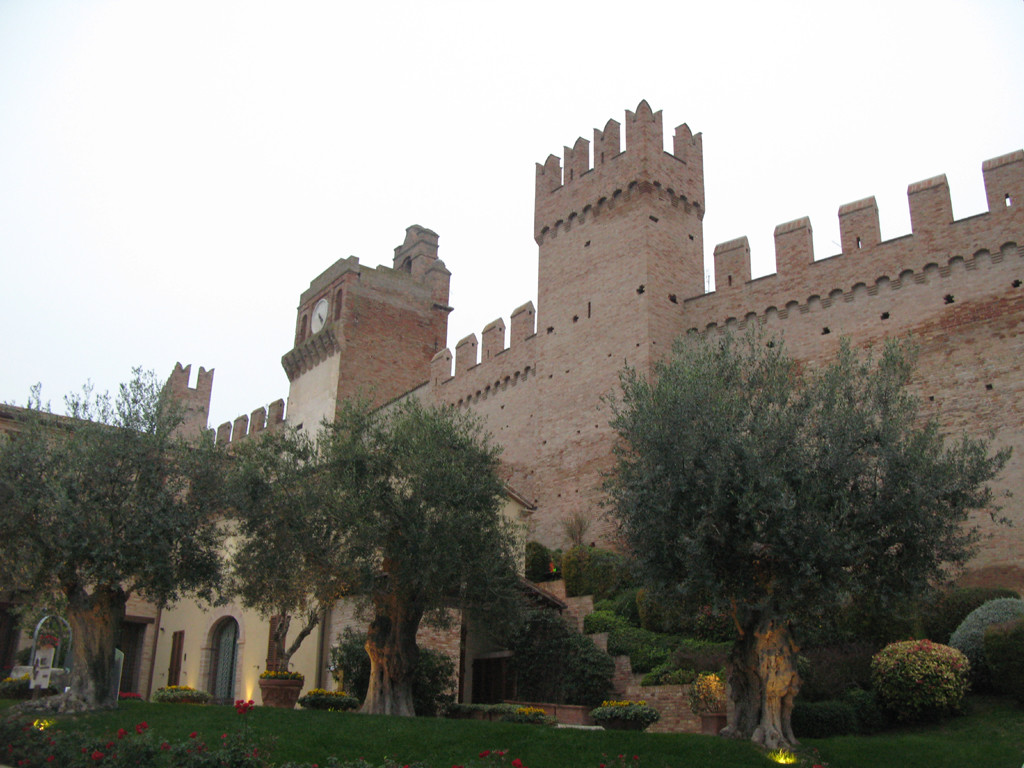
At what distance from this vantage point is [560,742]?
1228 cm

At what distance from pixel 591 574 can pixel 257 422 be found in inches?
954

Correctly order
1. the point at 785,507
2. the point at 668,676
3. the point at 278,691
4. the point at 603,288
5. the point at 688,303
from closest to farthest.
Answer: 1. the point at 785,507
2. the point at 668,676
3. the point at 278,691
4. the point at 688,303
5. the point at 603,288

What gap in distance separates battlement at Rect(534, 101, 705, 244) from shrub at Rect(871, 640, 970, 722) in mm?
15901

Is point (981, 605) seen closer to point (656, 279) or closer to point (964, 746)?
point (964, 746)

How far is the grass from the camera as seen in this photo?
37.5 ft

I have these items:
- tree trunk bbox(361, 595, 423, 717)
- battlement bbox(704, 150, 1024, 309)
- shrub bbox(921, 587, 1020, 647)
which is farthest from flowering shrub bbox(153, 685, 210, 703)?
battlement bbox(704, 150, 1024, 309)

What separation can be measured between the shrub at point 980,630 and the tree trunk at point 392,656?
947cm

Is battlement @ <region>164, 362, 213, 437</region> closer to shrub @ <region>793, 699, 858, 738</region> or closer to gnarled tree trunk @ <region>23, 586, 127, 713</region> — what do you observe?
gnarled tree trunk @ <region>23, 586, 127, 713</region>

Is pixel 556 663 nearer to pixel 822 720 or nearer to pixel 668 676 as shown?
pixel 668 676

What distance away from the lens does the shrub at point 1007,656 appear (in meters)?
13.7

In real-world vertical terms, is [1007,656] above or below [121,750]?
above

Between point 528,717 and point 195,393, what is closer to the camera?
point 528,717

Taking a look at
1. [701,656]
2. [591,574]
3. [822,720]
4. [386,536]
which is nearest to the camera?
[822,720]

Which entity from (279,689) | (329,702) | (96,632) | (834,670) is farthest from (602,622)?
(96,632)
